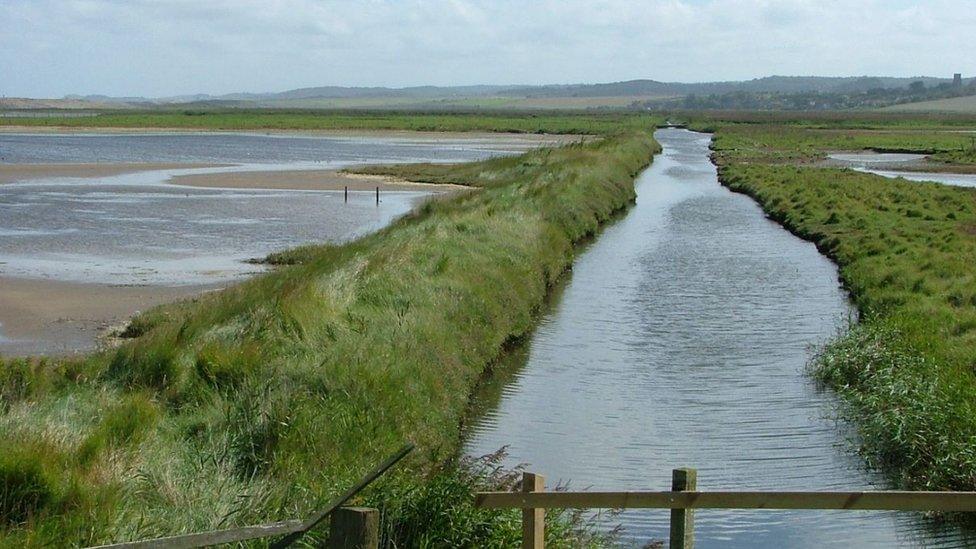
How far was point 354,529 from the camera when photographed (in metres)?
5.36

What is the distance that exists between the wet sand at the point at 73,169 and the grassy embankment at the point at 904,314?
34391 millimetres

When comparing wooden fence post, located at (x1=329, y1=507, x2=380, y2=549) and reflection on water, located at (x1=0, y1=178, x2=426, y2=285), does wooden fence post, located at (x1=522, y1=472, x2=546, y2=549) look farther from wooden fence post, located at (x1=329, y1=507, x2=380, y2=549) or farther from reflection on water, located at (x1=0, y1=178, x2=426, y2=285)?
reflection on water, located at (x1=0, y1=178, x2=426, y2=285)

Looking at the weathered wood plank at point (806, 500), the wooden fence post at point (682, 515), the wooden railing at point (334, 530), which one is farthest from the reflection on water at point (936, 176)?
the wooden railing at point (334, 530)

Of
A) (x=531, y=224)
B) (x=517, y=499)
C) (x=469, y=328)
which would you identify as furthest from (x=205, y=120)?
(x=517, y=499)

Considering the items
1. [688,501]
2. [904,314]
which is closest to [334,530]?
[688,501]

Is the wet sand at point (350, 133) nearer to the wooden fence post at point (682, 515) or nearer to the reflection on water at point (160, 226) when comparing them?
the reflection on water at point (160, 226)

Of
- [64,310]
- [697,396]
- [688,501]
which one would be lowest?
[697,396]

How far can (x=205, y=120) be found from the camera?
15575 centimetres

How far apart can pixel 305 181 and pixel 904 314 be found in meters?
40.0

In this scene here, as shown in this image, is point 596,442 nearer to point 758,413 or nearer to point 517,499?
point 758,413

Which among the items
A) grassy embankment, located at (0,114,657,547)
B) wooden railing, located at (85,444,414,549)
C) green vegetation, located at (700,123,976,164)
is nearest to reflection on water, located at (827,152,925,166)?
green vegetation, located at (700,123,976,164)

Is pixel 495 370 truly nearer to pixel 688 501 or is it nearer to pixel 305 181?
pixel 688 501

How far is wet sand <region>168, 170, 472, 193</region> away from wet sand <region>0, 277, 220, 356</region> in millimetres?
25806

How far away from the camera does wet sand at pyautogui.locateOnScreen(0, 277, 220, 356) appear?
1858 centimetres
